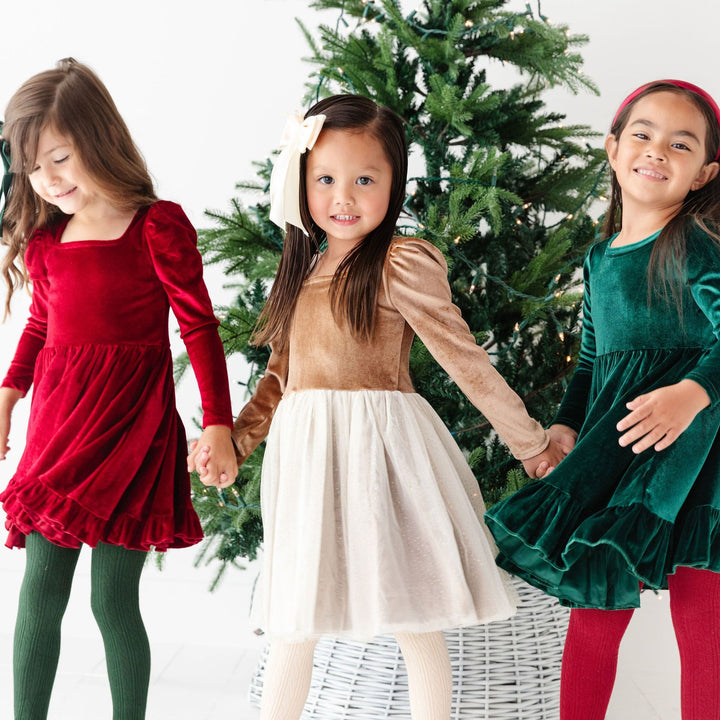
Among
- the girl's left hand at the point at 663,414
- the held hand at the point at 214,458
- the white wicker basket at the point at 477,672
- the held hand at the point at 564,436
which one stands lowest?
the white wicker basket at the point at 477,672

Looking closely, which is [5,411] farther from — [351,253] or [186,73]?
[186,73]

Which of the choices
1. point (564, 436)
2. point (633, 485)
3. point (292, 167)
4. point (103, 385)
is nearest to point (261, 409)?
point (103, 385)

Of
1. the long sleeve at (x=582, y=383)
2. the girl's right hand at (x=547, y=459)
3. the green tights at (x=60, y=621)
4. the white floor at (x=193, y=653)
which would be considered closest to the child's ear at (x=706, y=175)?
the long sleeve at (x=582, y=383)

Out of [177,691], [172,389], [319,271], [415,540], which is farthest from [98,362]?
[177,691]

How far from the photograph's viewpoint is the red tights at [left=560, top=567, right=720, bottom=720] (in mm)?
1259

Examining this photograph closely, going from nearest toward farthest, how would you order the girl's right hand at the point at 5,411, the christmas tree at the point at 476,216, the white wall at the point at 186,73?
the girl's right hand at the point at 5,411
the christmas tree at the point at 476,216
the white wall at the point at 186,73

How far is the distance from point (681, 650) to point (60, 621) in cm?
99

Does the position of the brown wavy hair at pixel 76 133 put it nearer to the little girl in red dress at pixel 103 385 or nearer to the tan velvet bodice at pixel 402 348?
the little girl in red dress at pixel 103 385

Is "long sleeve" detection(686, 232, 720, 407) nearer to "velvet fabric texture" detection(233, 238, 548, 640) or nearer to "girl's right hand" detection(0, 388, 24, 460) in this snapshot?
"velvet fabric texture" detection(233, 238, 548, 640)

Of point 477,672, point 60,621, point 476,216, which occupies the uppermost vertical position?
point 476,216

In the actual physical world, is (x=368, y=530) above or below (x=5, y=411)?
below

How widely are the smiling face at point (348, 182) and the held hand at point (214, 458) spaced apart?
389mm

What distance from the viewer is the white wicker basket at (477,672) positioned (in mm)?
1604

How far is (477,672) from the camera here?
161 centimetres
